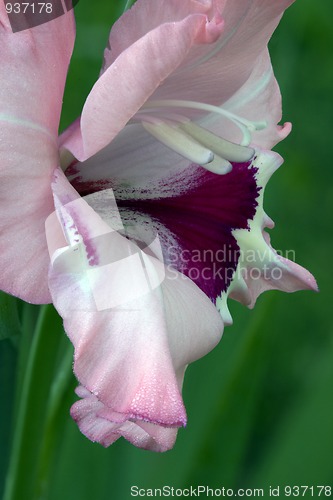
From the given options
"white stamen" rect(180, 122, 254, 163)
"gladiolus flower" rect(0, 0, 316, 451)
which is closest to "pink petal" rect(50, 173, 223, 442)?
"gladiolus flower" rect(0, 0, 316, 451)

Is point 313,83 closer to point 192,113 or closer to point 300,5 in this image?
point 300,5

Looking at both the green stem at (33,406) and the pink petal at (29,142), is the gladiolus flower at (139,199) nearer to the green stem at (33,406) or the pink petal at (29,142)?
the pink petal at (29,142)

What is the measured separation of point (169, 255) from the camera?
27.4 inches

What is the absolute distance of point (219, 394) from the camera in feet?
3.53

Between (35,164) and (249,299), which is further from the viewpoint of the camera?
(249,299)

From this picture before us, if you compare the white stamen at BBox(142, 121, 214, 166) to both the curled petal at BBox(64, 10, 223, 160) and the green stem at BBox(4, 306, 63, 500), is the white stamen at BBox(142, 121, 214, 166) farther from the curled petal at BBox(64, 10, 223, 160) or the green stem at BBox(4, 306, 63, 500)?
the green stem at BBox(4, 306, 63, 500)

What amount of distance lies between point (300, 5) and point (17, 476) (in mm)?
970

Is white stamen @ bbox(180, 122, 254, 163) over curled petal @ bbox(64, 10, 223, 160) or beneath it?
beneath

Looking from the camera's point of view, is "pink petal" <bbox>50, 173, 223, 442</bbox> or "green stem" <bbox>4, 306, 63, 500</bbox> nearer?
"pink petal" <bbox>50, 173, 223, 442</bbox>

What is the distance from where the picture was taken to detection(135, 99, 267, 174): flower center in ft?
2.04

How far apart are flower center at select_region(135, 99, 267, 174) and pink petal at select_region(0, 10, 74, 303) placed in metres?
0.09

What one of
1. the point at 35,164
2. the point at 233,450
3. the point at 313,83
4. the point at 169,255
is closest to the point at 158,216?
the point at 169,255

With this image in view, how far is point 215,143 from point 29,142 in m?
0.17

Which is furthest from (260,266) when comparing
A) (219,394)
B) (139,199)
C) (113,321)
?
(219,394)
